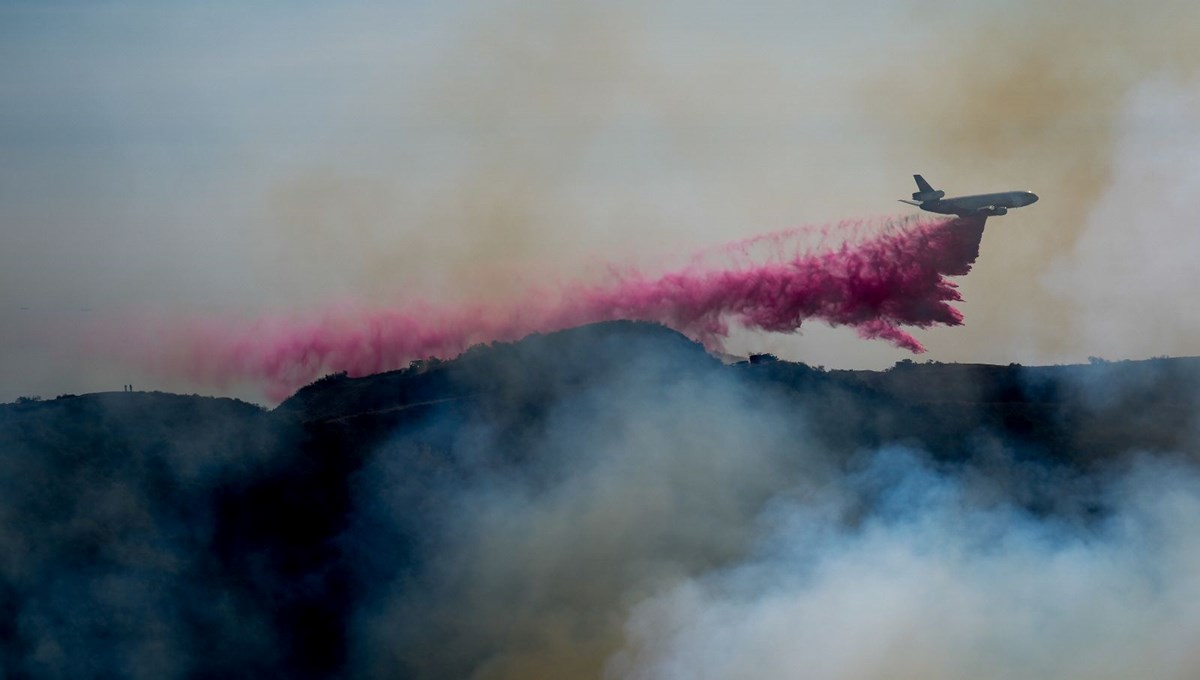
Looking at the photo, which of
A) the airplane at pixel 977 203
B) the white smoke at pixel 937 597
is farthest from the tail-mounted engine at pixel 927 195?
the white smoke at pixel 937 597

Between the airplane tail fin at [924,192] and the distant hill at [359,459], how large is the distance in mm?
8058

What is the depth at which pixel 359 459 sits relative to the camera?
67.8 m

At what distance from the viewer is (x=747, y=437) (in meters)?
70.6

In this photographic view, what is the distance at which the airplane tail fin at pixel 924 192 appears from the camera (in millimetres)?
82812

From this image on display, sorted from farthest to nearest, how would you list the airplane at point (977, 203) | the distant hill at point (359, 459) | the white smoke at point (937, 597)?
1. the airplane at point (977, 203)
2. the distant hill at point (359, 459)
3. the white smoke at point (937, 597)

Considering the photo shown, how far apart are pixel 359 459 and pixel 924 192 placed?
3057cm

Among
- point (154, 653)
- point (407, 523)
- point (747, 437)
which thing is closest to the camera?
point (154, 653)

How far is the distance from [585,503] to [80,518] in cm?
1774

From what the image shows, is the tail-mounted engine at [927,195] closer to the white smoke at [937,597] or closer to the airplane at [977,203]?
the airplane at [977,203]

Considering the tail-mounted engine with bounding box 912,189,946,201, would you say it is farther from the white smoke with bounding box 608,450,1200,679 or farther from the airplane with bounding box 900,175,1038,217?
the white smoke with bounding box 608,450,1200,679

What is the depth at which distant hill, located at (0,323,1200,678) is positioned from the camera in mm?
59000

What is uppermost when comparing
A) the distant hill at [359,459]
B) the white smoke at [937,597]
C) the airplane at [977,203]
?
the airplane at [977,203]

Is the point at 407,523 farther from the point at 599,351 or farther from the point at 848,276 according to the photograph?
the point at 848,276

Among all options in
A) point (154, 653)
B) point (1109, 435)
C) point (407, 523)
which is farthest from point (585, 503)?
point (1109, 435)
